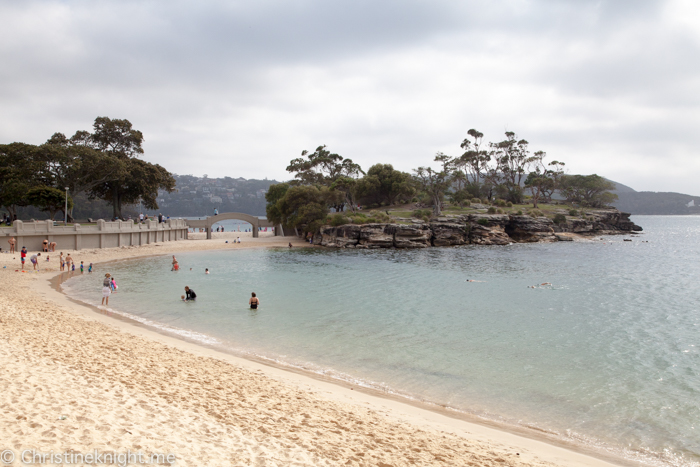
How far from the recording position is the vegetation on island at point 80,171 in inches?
2062

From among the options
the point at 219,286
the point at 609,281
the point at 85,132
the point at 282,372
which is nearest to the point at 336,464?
the point at 282,372

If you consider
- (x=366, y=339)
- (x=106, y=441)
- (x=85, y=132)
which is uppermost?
(x=85, y=132)

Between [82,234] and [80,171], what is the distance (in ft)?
49.3

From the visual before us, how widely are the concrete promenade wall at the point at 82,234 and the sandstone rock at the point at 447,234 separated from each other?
47.2 m

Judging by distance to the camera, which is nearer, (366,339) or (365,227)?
(366,339)

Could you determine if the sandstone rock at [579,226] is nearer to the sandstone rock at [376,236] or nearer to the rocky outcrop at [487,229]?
the rocky outcrop at [487,229]

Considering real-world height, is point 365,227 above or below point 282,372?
above

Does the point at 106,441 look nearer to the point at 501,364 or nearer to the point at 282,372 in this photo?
the point at 282,372

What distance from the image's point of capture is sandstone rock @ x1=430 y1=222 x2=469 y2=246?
68188 mm

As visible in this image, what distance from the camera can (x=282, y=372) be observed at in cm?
1298

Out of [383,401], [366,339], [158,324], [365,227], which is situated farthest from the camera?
[365,227]

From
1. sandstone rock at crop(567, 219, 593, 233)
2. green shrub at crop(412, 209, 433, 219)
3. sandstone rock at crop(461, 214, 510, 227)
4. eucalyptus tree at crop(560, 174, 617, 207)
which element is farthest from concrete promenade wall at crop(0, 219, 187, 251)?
eucalyptus tree at crop(560, 174, 617, 207)

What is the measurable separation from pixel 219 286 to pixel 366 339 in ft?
57.5

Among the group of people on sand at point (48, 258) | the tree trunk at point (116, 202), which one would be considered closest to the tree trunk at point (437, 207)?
the group of people on sand at point (48, 258)
